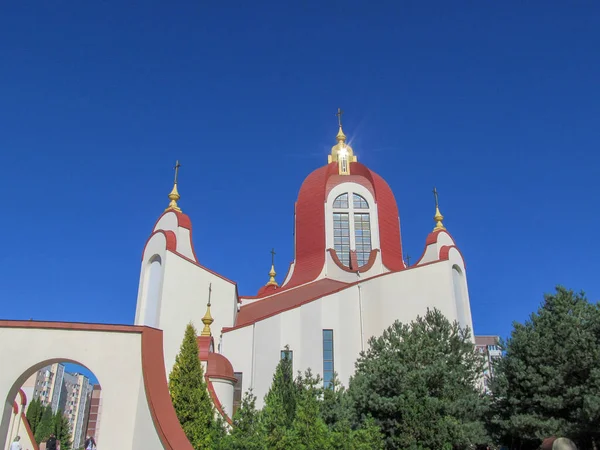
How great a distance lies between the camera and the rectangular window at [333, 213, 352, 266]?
2189 centimetres

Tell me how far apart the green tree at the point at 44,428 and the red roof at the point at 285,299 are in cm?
1201

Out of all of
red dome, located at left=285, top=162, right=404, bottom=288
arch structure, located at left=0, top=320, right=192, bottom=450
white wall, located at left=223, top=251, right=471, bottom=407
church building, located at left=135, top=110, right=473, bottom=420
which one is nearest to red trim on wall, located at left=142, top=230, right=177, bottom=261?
church building, located at left=135, top=110, right=473, bottom=420

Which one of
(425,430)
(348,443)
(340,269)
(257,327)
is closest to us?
(348,443)

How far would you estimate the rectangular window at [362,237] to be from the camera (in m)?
21.8

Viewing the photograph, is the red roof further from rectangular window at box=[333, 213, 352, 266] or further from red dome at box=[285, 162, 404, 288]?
rectangular window at box=[333, 213, 352, 266]

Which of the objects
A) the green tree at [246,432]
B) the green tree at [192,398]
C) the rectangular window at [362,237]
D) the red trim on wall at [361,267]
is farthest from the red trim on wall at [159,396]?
the rectangular window at [362,237]

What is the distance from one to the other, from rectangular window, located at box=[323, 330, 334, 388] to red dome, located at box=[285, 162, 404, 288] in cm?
495

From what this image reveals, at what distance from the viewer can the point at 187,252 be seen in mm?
18812

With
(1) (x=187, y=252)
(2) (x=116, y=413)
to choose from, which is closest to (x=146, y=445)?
(2) (x=116, y=413)

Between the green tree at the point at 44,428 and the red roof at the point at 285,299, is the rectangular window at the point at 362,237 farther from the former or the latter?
the green tree at the point at 44,428

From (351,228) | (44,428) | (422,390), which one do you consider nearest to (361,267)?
(351,228)

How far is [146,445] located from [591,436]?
8.95m

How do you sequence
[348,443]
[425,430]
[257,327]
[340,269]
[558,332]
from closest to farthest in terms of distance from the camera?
[348,443]
[425,430]
[558,332]
[257,327]
[340,269]

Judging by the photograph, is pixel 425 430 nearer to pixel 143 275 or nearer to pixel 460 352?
pixel 460 352
